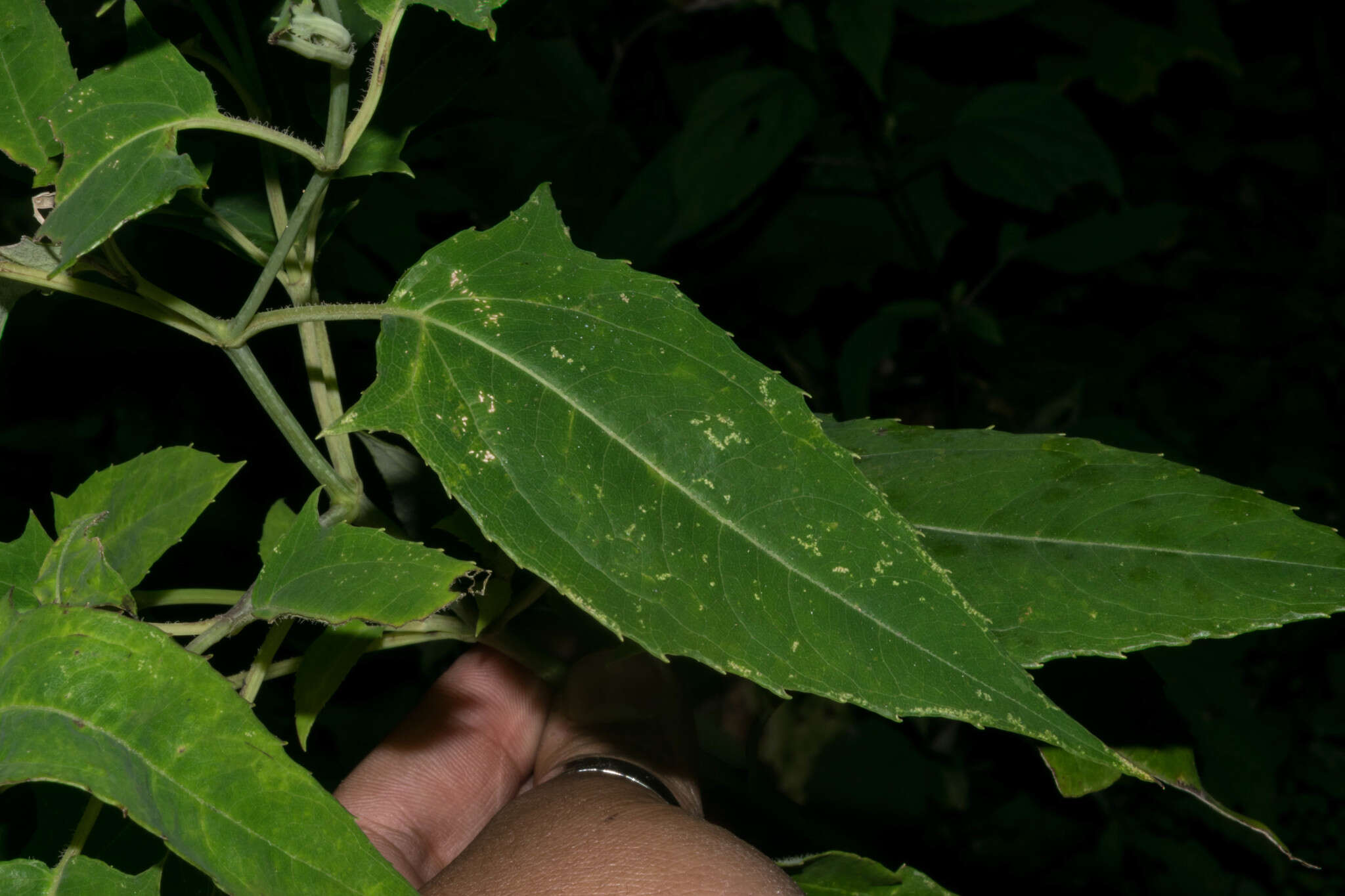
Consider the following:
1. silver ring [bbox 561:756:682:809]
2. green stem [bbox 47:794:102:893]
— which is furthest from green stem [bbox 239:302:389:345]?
silver ring [bbox 561:756:682:809]

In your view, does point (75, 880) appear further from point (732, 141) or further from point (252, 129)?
point (732, 141)

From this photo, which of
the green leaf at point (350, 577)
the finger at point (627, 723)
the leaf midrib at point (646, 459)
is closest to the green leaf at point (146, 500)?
the green leaf at point (350, 577)

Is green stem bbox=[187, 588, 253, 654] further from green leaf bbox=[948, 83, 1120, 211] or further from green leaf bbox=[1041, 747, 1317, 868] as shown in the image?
green leaf bbox=[948, 83, 1120, 211]

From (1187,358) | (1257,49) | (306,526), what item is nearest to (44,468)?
(306,526)

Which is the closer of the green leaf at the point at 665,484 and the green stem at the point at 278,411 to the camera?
the green leaf at the point at 665,484

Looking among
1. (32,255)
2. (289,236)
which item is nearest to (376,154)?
(289,236)

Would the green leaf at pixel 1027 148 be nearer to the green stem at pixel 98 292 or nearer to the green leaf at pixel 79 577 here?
the green stem at pixel 98 292
